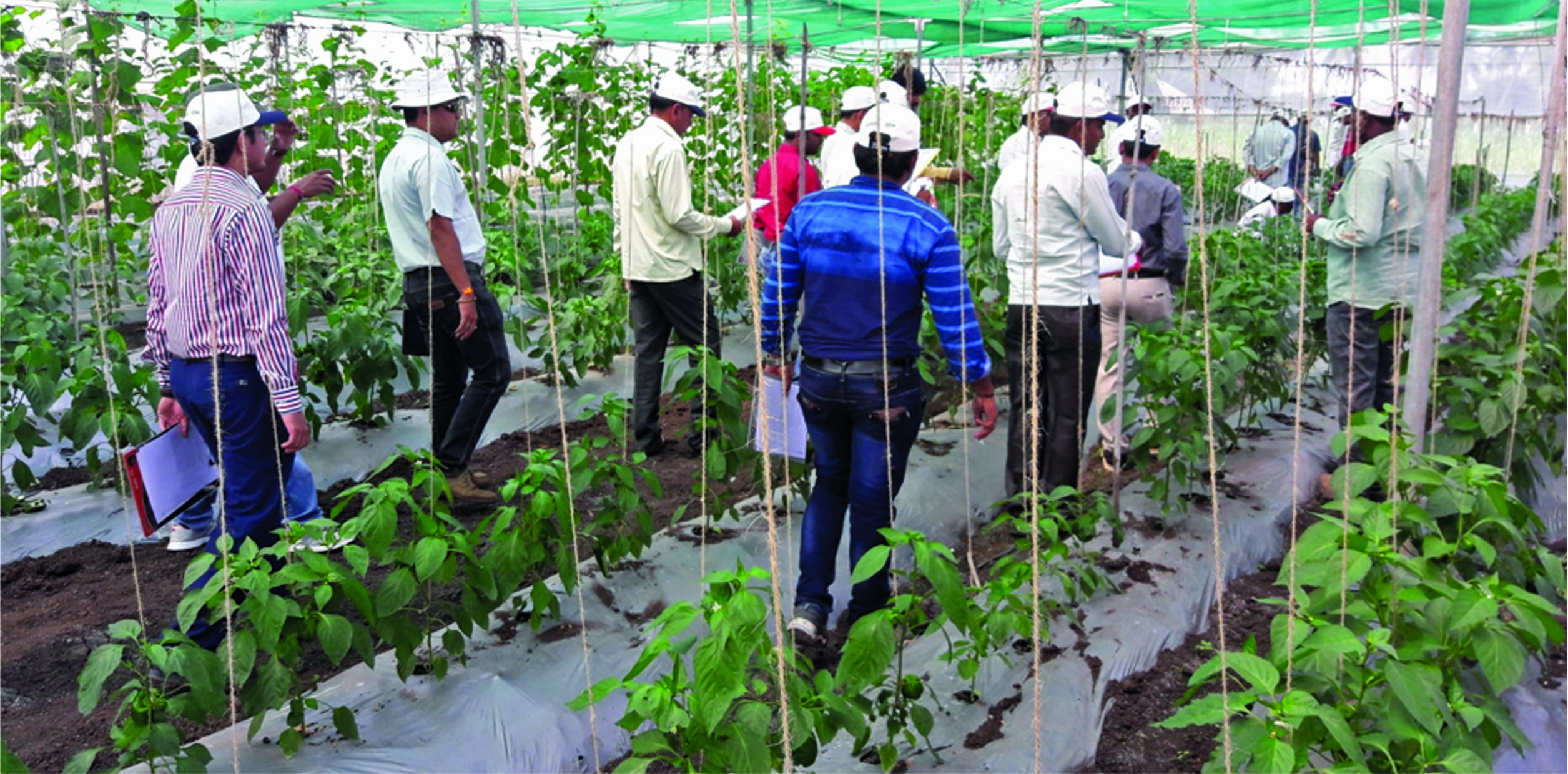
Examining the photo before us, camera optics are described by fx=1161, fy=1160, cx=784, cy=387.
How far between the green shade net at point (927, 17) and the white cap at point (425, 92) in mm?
2209

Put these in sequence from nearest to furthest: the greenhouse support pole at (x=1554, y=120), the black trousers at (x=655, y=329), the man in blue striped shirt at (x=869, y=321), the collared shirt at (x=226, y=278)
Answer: the collared shirt at (x=226, y=278)
the greenhouse support pole at (x=1554, y=120)
the man in blue striped shirt at (x=869, y=321)
the black trousers at (x=655, y=329)

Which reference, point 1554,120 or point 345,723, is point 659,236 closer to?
point 345,723

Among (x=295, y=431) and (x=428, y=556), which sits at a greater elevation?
(x=295, y=431)

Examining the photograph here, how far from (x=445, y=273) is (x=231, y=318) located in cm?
119

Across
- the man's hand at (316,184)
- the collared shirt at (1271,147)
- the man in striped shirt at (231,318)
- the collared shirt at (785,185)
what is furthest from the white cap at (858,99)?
the collared shirt at (1271,147)

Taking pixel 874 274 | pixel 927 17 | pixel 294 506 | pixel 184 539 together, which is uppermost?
pixel 927 17

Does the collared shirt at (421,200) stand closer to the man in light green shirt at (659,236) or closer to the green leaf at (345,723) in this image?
the man in light green shirt at (659,236)

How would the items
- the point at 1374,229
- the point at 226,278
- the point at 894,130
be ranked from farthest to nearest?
the point at 1374,229 < the point at 894,130 < the point at 226,278

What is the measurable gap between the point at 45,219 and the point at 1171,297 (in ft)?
Answer: 24.3

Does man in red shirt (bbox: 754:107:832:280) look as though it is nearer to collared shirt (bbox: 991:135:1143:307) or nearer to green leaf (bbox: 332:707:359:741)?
collared shirt (bbox: 991:135:1143:307)

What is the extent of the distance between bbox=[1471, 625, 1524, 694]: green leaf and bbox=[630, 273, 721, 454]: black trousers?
281 cm

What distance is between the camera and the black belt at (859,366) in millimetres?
2850

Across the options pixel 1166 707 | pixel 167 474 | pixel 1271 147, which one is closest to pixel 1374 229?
pixel 1166 707

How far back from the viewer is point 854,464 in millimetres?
2957
